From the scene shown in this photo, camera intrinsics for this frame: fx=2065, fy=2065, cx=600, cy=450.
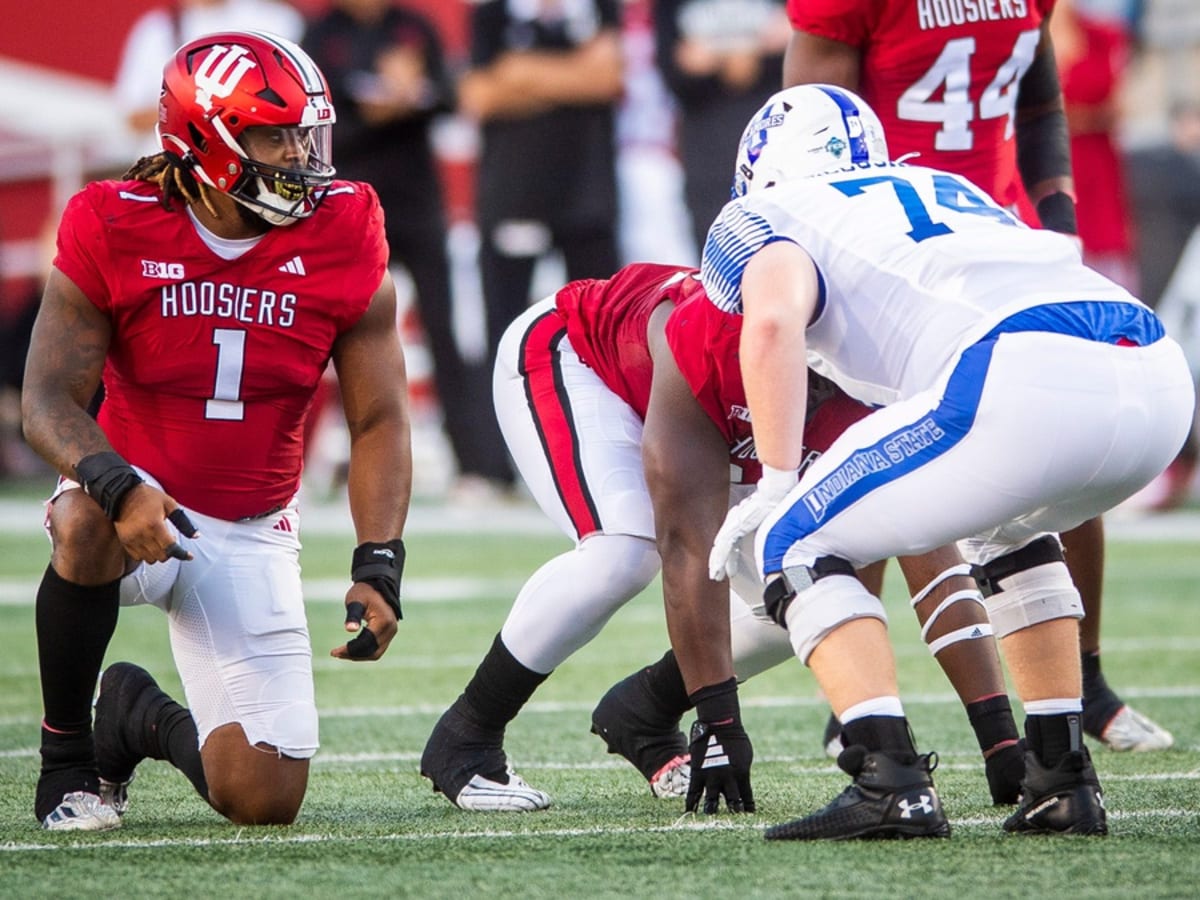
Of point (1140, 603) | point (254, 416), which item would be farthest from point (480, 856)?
point (1140, 603)

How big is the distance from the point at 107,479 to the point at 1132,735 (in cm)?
239

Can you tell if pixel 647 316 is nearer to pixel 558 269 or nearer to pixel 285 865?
pixel 285 865

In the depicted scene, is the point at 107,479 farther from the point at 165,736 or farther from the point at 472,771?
the point at 472,771

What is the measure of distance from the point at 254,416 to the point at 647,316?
811mm

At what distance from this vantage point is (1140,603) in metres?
7.26

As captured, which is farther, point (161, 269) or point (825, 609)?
point (161, 269)

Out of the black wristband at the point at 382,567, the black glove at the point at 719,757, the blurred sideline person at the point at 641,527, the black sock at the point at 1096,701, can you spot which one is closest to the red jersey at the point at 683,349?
the blurred sideline person at the point at 641,527

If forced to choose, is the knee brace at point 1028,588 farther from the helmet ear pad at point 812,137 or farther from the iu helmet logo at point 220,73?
the iu helmet logo at point 220,73

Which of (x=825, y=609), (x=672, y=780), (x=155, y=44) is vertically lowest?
(x=672, y=780)

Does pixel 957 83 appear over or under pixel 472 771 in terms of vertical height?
over

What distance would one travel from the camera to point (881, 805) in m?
3.29

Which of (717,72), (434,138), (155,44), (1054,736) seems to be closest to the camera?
(1054,736)

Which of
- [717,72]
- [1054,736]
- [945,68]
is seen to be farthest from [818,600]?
[717,72]

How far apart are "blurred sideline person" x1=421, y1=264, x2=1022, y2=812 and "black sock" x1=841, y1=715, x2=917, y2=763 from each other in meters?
0.51
